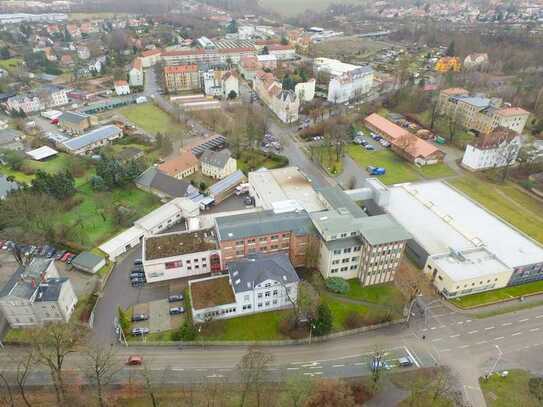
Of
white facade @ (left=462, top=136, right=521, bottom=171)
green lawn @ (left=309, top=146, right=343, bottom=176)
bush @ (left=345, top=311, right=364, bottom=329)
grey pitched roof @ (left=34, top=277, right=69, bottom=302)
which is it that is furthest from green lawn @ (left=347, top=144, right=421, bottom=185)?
grey pitched roof @ (left=34, top=277, right=69, bottom=302)

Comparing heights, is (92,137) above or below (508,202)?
above

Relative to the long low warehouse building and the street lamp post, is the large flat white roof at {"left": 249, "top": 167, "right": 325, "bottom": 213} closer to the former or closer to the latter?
the long low warehouse building

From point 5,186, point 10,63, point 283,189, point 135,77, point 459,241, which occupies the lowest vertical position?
point 5,186

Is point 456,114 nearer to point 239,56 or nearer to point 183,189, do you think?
point 183,189

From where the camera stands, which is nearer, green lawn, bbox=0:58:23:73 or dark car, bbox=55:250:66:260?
dark car, bbox=55:250:66:260

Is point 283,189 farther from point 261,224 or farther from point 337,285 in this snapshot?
point 337,285

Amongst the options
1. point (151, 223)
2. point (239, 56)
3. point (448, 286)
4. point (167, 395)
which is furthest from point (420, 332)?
point (239, 56)

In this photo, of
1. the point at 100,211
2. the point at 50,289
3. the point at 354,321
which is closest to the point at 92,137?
the point at 100,211
